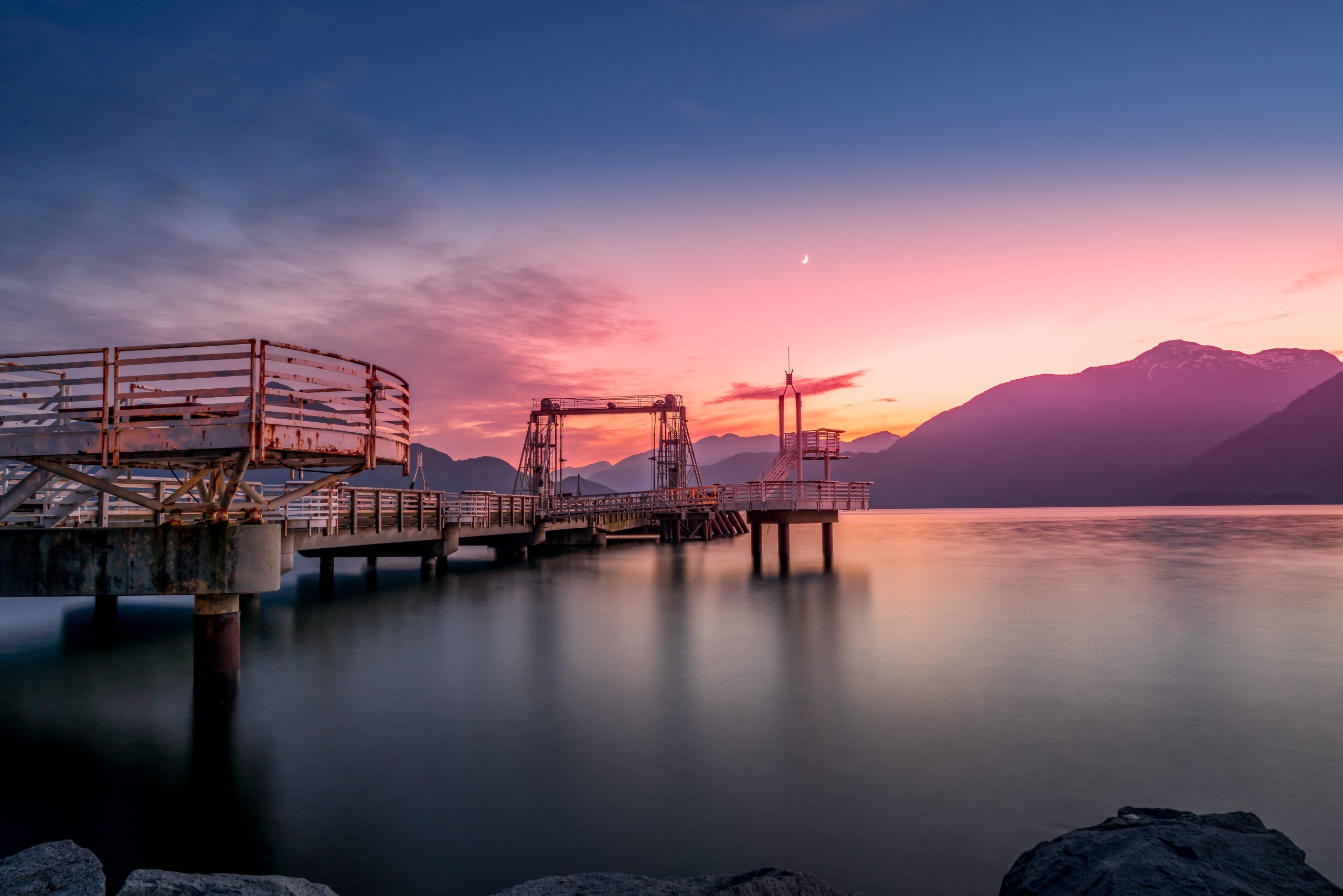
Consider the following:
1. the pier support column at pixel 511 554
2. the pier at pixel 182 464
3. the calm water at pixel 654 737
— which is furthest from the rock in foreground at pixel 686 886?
the pier support column at pixel 511 554

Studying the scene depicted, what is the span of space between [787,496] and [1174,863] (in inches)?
1481

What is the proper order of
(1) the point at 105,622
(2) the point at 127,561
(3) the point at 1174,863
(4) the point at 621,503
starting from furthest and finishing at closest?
(4) the point at 621,503, (1) the point at 105,622, (2) the point at 127,561, (3) the point at 1174,863

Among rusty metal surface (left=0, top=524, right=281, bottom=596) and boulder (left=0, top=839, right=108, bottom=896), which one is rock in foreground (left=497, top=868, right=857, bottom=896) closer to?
boulder (left=0, top=839, right=108, bottom=896)

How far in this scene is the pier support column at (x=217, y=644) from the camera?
15.0 m

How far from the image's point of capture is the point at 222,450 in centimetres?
1293

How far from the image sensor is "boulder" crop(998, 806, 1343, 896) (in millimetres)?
5824

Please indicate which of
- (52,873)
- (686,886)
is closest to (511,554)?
(52,873)

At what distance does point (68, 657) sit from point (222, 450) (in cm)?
1312

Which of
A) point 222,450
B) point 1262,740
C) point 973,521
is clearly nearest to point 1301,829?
point 1262,740

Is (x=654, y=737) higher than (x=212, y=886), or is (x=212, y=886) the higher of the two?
(x=212, y=886)

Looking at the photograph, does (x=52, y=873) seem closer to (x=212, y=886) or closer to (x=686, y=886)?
(x=212, y=886)

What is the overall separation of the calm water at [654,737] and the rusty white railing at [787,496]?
12131mm

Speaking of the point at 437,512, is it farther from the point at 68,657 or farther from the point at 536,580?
the point at 68,657

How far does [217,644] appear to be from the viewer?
1522 centimetres
